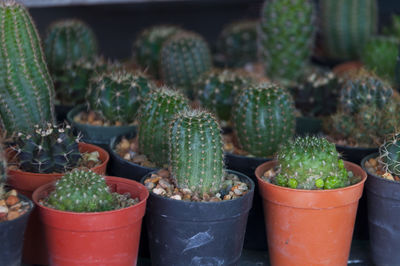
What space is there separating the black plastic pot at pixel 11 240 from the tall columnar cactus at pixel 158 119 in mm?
938

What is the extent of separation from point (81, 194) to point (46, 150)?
49 centimetres

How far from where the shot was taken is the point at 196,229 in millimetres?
2406

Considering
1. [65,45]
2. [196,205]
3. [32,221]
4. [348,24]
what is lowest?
[32,221]

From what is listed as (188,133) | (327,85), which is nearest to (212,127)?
(188,133)

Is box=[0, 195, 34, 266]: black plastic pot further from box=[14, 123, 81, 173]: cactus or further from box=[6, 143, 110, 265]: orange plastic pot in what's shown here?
box=[14, 123, 81, 173]: cactus

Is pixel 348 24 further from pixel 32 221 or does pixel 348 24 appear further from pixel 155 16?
pixel 32 221

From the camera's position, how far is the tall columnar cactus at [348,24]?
5.34 metres

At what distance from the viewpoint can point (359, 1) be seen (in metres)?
5.33

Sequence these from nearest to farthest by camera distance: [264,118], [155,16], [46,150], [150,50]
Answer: [46,150] → [264,118] → [150,50] → [155,16]

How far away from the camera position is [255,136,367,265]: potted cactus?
2.54 meters

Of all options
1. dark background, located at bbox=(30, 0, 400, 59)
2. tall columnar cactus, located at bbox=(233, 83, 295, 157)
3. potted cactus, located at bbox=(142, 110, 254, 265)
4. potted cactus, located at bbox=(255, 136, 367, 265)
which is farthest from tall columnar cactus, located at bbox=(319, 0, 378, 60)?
potted cactus, located at bbox=(142, 110, 254, 265)

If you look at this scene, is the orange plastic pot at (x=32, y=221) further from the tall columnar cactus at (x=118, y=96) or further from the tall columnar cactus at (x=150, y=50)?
the tall columnar cactus at (x=150, y=50)

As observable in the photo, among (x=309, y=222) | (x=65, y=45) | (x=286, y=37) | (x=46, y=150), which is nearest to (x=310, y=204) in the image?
(x=309, y=222)

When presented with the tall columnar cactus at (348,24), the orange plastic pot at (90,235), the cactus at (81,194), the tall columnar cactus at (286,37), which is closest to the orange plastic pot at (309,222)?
the orange plastic pot at (90,235)
